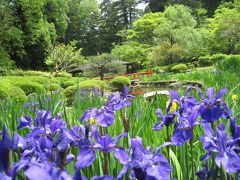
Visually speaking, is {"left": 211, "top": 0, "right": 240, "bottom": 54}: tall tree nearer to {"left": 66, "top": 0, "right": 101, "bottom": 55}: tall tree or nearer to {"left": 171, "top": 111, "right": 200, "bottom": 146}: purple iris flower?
{"left": 66, "top": 0, "right": 101, "bottom": 55}: tall tree

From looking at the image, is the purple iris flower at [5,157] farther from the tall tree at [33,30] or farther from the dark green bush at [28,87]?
the tall tree at [33,30]

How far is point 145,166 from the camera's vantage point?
0.76 m

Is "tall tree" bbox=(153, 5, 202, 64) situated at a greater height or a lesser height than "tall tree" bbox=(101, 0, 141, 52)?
lesser

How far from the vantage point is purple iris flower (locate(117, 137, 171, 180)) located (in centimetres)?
74

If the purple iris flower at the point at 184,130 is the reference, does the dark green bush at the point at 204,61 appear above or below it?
below

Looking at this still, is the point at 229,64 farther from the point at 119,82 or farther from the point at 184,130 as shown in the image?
the point at 184,130

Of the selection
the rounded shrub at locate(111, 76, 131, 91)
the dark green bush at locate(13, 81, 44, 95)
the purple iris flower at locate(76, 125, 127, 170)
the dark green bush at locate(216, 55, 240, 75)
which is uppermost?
the purple iris flower at locate(76, 125, 127, 170)

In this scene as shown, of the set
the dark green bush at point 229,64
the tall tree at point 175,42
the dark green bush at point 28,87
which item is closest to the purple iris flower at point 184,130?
the dark green bush at point 229,64

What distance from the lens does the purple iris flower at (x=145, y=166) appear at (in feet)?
2.44

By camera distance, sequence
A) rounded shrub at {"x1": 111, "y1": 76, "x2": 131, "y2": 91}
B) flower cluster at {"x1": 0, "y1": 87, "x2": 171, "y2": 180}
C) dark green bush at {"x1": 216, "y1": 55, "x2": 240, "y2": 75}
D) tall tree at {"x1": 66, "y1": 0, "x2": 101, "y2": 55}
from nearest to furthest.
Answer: flower cluster at {"x1": 0, "y1": 87, "x2": 171, "y2": 180} < dark green bush at {"x1": 216, "y1": 55, "x2": 240, "y2": 75} < rounded shrub at {"x1": 111, "y1": 76, "x2": 131, "y2": 91} < tall tree at {"x1": 66, "y1": 0, "x2": 101, "y2": 55}

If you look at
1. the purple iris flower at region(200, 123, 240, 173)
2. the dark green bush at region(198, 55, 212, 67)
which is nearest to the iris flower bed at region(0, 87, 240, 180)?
the purple iris flower at region(200, 123, 240, 173)

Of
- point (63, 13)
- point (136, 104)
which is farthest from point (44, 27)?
point (136, 104)

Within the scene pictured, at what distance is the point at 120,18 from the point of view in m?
45.8

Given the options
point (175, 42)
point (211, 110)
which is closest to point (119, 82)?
point (211, 110)
